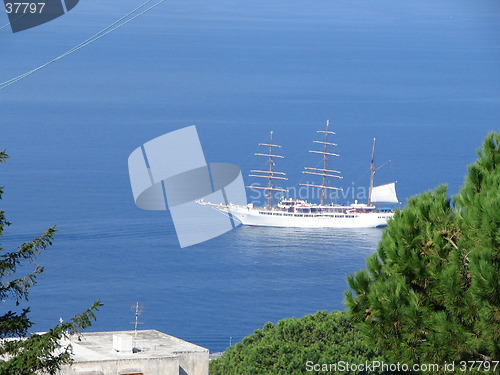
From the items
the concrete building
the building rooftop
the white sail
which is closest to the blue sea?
the white sail

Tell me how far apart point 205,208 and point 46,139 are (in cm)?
891

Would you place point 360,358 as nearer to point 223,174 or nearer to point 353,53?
point 223,174

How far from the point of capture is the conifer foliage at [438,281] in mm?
5379

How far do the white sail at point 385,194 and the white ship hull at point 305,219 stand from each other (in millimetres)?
598

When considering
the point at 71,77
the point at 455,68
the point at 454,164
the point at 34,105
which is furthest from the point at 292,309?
the point at 455,68

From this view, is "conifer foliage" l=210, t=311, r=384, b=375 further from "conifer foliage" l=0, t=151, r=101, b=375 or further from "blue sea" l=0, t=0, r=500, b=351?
"blue sea" l=0, t=0, r=500, b=351

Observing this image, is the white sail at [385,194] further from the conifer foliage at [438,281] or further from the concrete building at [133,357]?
the conifer foliage at [438,281]

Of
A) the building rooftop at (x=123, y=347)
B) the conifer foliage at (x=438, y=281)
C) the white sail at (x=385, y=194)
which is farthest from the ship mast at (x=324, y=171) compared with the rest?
the conifer foliage at (x=438, y=281)

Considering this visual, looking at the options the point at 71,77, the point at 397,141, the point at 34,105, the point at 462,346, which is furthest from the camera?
the point at 71,77

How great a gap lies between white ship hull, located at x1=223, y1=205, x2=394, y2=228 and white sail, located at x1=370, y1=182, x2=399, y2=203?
0.60 meters

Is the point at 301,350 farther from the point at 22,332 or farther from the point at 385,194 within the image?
the point at 385,194

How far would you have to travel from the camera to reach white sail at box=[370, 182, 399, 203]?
45400 millimetres

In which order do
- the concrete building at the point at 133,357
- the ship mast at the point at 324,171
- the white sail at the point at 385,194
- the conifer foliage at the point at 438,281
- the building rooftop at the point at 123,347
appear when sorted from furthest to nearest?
the ship mast at the point at 324,171 → the white sail at the point at 385,194 → the building rooftop at the point at 123,347 → the concrete building at the point at 133,357 → the conifer foliage at the point at 438,281

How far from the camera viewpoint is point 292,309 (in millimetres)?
29781
